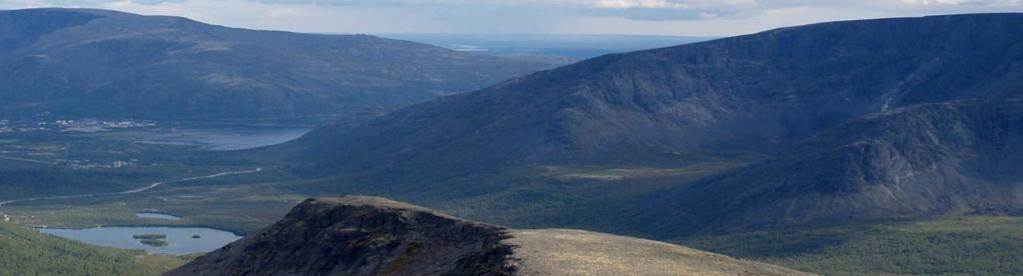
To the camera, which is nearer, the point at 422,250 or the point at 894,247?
the point at 422,250

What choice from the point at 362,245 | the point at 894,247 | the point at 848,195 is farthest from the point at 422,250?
the point at 848,195

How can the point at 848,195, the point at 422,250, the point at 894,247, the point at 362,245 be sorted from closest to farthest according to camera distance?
1. the point at 422,250
2. the point at 362,245
3. the point at 894,247
4. the point at 848,195

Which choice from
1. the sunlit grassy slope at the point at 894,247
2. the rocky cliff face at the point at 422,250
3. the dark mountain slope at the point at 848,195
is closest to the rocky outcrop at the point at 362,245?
the rocky cliff face at the point at 422,250

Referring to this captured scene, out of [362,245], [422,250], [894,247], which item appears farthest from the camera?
[894,247]

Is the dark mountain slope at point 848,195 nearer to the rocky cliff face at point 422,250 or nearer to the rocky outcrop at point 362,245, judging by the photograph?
the rocky outcrop at point 362,245

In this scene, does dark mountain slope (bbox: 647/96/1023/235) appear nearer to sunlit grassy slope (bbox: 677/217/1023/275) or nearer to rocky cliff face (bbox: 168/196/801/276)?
sunlit grassy slope (bbox: 677/217/1023/275)

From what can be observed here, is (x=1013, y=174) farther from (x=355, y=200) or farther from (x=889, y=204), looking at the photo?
(x=355, y=200)

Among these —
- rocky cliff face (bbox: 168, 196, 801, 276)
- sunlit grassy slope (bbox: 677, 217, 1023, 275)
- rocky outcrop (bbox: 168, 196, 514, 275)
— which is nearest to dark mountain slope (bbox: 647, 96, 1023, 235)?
sunlit grassy slope (bbox: 677, 217, 1023, 275)

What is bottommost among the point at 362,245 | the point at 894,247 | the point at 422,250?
the point at 894,247

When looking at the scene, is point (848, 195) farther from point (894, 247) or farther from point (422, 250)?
point (422, 250)
